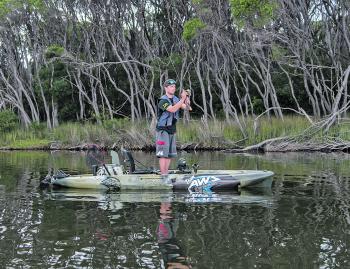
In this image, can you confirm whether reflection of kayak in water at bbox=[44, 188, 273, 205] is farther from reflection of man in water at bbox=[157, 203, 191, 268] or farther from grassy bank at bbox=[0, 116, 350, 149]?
grassy bank at bbox=[0, 116, 350, 149]

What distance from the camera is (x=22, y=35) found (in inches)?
1592

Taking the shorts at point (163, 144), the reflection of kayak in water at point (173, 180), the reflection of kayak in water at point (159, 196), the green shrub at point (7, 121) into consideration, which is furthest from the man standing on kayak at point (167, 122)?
the green shrub at point (7, 121)

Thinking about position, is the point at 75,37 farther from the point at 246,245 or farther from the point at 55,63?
the point at 246,245

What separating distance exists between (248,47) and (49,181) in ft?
72.3

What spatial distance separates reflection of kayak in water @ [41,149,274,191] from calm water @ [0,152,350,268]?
344 mm

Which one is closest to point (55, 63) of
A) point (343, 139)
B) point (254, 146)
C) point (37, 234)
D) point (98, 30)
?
point (98, 30)

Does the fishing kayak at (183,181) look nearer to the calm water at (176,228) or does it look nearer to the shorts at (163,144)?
the calm water at (176,228)

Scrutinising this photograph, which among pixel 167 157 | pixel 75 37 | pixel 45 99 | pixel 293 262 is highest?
pixel 75 37

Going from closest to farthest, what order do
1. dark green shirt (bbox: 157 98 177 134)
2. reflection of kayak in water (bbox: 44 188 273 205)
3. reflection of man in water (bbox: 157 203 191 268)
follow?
reflection of man in water (bbox: 157 203 191 268), reflection of kayak in water (bbox: 44 188 273 205), dark green shirt (bbox: 157 98 177 134)

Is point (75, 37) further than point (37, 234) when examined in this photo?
Yes

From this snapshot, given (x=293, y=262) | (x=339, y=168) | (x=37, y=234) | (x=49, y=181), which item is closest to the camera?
(x=293, y=262)

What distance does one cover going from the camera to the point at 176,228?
7.69 metres

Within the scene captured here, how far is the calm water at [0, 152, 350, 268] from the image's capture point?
6.19 m

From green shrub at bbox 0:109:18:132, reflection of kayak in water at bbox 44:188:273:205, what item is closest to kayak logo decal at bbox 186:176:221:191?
reflection of kayak in water at bbox 44:188:273:205
